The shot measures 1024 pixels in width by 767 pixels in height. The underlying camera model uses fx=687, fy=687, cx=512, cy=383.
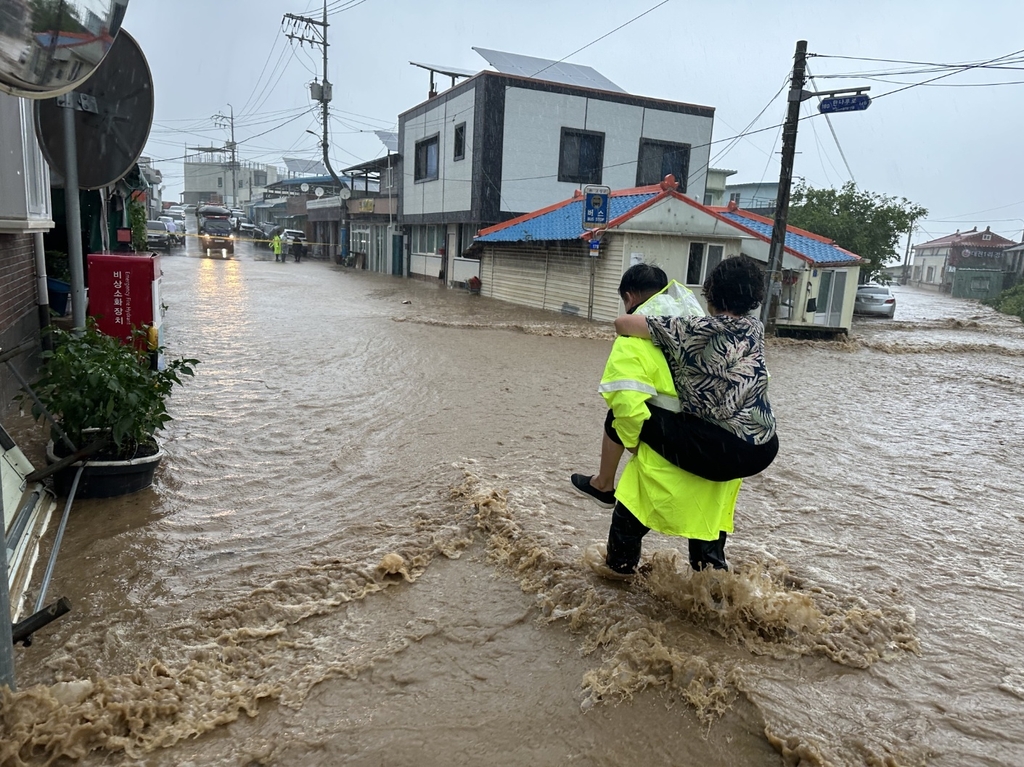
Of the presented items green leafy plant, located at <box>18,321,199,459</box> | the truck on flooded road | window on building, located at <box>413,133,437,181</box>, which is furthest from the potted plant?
the truck on flooded road

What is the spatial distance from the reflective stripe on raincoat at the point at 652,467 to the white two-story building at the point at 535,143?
22565mm

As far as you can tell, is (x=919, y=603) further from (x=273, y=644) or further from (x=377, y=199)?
(x=377, y=199)

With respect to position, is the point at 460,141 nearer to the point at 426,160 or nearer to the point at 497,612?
the point at 426,160

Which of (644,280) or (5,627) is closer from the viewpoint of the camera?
(5,627)

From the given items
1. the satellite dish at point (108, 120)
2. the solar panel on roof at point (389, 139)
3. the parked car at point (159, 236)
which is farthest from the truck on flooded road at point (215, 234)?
the satellite dish at point (108, 120)

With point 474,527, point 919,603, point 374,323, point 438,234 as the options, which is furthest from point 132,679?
point 438,234

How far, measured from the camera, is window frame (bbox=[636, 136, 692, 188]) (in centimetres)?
2662

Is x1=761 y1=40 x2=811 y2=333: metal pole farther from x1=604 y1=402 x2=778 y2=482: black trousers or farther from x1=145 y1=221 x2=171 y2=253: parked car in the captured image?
x1=145 y1=221 x2=171 y2=253: parked car

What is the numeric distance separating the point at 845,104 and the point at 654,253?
5.11 meters

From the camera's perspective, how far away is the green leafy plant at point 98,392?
4.42 meters

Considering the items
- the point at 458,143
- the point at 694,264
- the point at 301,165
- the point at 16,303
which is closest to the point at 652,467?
the point at 16,303

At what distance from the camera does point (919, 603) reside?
4.00 m

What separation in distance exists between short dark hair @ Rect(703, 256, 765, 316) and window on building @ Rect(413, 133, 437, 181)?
2692 cm

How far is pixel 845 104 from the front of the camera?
46.8ft
